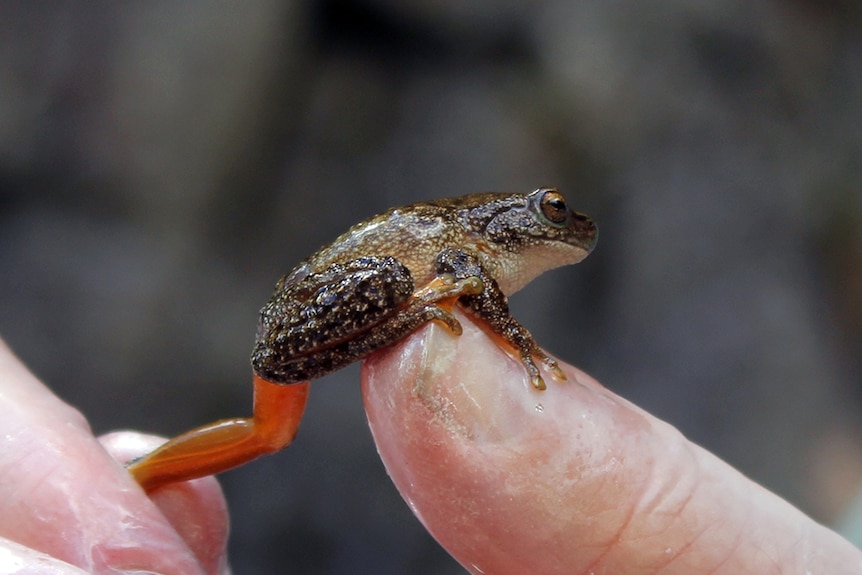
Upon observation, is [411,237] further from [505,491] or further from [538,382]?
[505,491]

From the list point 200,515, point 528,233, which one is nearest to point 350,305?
point 528,233

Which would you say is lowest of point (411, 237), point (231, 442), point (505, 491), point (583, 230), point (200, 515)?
point (200, 515)

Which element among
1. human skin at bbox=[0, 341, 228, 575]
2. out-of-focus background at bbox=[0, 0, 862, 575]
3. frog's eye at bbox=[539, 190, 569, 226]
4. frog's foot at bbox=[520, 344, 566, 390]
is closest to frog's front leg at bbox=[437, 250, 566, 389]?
frog's foot at bbox=[520, 344, 566, 390]

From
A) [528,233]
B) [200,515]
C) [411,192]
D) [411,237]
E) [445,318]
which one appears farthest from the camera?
[411,192]

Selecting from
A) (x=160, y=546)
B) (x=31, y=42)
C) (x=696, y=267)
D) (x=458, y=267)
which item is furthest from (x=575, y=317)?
(x=31, y=42)

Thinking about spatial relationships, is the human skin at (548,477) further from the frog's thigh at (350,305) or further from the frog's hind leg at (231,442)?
the frog's hind leg at (231,442)

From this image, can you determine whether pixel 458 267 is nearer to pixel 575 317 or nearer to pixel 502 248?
pixel 502 248
